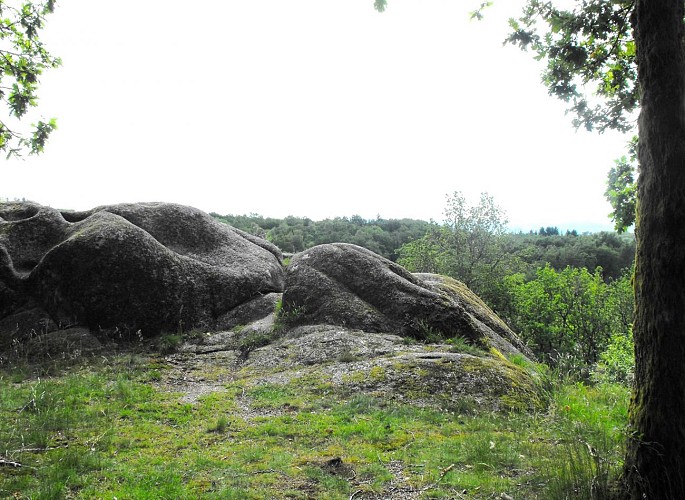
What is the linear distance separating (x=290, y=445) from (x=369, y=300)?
8165 millimetres

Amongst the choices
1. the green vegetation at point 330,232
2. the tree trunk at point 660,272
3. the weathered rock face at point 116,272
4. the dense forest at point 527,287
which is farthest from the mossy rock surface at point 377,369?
the green vegetation at point 330,232

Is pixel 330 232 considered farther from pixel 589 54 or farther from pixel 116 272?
pixel 589 54

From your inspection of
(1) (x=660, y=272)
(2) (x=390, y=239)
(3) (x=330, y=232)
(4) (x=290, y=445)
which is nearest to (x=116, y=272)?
(4) (x=290, y=445)

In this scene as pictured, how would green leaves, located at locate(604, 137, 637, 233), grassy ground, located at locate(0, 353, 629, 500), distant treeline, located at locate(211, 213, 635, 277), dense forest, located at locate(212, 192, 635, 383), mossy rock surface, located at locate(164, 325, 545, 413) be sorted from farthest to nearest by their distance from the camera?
1. distant treeline, located at locate(211, 213, 635, 277)
2. dense forest, located at locate(212, 192, 635, 383)
3. green leaves, located at locate(604, 137, 637, 233)
4. mossy rock surface, located at locate(164, 325, 545, 413)
5. grassy ground, located at locate(0, 353, 629, 500)

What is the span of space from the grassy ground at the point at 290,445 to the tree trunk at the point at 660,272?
1.50ft

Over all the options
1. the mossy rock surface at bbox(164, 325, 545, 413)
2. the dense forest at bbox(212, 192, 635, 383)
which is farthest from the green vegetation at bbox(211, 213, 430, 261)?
the mossy rock surface at bbox(164, 325, 545, 413)

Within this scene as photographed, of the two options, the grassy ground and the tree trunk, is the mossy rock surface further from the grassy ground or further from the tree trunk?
the tree trunk

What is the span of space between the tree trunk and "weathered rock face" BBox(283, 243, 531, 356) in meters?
9.30

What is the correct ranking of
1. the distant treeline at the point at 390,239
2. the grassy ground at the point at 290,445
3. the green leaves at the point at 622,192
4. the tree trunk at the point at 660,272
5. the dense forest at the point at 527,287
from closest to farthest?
the tree trunk at the point at 660,272 → the grassy ground at the point at 290,445 → the green leaves at the point at 622,192 → the dense forest at the point at 527,287 → the distant treeline at the point at 390,239

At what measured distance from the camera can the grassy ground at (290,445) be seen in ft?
18.6

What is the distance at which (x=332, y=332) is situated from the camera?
547 inches

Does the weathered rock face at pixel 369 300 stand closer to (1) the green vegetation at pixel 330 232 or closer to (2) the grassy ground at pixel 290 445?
(2) the grassy ground at pixel 290 445

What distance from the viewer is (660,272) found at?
4.55 m

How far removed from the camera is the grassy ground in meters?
5.68
